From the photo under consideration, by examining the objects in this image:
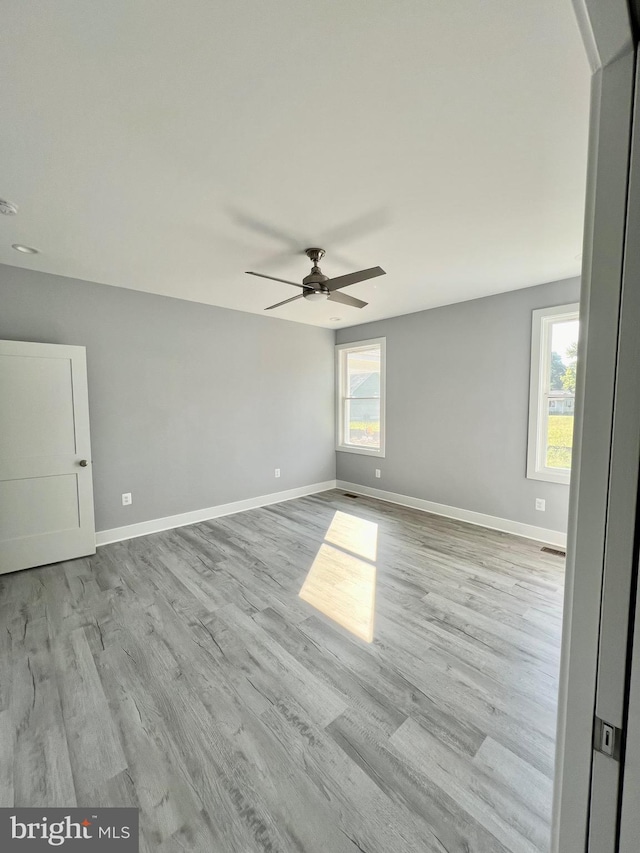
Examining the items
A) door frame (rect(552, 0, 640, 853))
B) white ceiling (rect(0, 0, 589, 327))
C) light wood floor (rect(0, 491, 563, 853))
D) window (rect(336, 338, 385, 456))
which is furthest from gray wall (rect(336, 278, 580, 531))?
door frame (rect(552, 0, 640, 853))

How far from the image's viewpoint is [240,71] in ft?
4.39

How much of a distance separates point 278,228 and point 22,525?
3.28m

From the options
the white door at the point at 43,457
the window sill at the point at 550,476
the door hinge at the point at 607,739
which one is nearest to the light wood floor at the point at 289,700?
the white door at the point at 43,457

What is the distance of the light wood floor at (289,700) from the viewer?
1.26m

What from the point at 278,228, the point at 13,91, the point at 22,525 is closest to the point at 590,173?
the point at 13,91

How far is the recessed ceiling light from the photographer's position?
6.96 ft

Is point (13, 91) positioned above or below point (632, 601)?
above

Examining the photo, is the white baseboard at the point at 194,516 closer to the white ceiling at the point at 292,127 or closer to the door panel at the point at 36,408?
the door panel at the point at 36,408

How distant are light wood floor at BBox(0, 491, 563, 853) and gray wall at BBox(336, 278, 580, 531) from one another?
1.05 metres

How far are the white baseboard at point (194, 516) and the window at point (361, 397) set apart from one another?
3.26 feet

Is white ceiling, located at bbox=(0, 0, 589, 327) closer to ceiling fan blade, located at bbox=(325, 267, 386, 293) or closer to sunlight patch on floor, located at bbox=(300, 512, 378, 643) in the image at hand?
ceiling fan blade, located at bbox=(325, 267, 386, 293)

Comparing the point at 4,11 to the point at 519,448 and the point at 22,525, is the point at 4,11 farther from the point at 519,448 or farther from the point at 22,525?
the point at 519,448

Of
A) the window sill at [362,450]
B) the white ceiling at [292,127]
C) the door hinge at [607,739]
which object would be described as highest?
the white ceiling at [292,127]

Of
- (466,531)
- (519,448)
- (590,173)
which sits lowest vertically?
(466,531)
